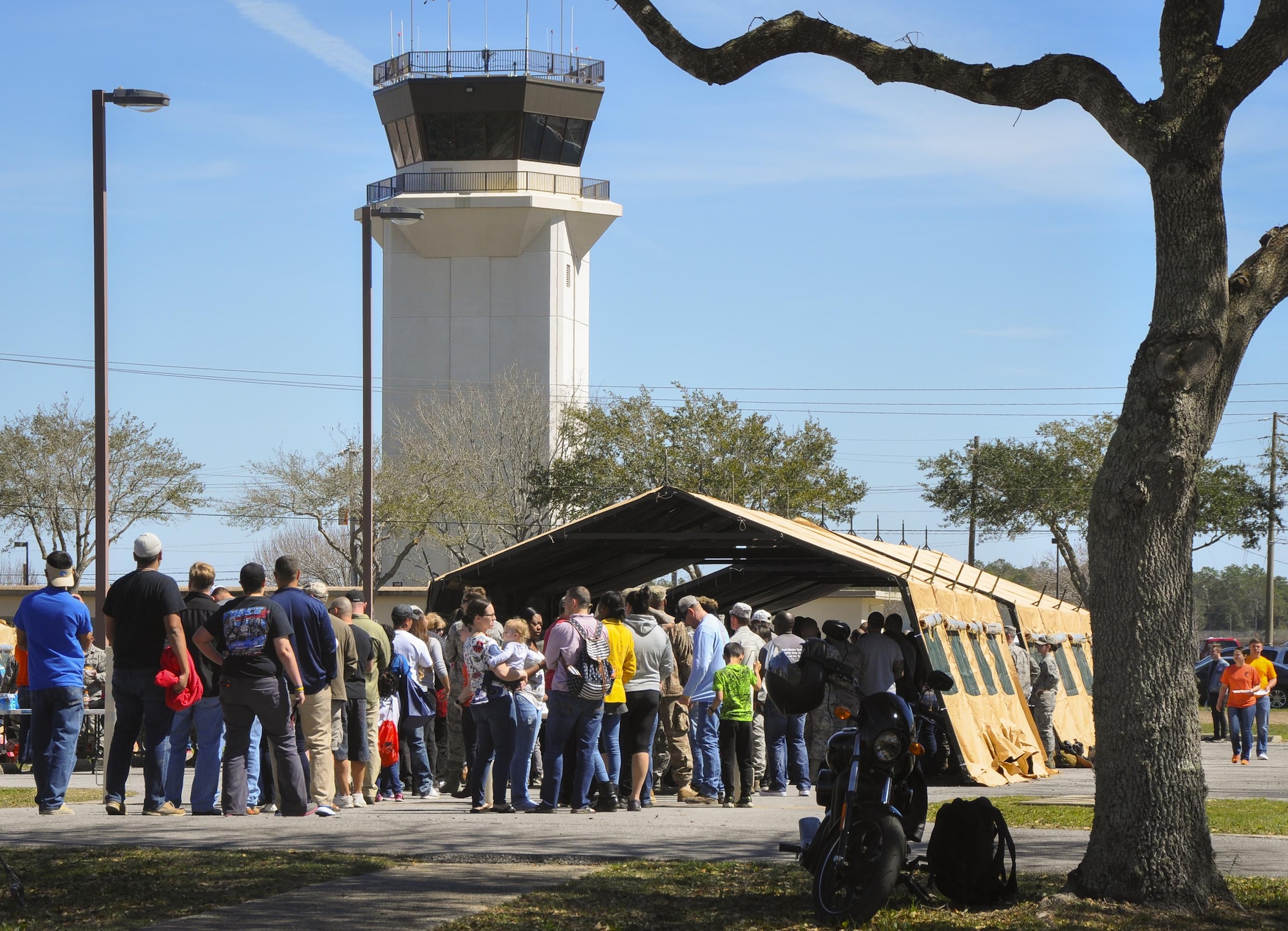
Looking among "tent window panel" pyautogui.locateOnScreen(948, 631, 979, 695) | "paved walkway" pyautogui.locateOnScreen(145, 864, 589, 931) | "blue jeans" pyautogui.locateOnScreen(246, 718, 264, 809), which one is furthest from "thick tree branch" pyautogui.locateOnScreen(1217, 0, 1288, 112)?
"tent window panel" pyautogui.locateOnScreen(948, 631, 979, 695)

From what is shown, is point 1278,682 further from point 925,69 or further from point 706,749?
point 925,69

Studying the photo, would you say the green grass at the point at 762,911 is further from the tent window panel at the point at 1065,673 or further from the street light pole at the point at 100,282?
the tent window panel at the point at 1065,673

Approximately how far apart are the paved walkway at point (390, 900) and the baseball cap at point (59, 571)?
12.1 feet

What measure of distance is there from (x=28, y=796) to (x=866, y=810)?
27.5 feet

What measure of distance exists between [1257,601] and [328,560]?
85985 mm

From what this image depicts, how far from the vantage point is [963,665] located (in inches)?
736

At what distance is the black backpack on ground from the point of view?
8.03 m

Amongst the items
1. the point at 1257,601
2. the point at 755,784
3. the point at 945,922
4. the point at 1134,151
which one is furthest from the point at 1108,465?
the point at 1257,601

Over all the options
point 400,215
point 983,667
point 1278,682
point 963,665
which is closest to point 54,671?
point 963,665

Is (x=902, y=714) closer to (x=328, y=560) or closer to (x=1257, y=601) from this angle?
(x=328, y=560)

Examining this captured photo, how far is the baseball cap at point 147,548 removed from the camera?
11.4m

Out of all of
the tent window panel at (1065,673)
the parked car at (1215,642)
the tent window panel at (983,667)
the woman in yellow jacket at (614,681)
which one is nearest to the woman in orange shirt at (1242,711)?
Answer: the tent window panel at (1065,673)

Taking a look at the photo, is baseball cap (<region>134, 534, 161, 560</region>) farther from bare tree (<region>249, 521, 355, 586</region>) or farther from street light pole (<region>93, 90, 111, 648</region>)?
bare tree (<region>249, 521, 355, 586</region>)

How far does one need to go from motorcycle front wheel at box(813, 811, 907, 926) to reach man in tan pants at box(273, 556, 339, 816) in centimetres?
483
